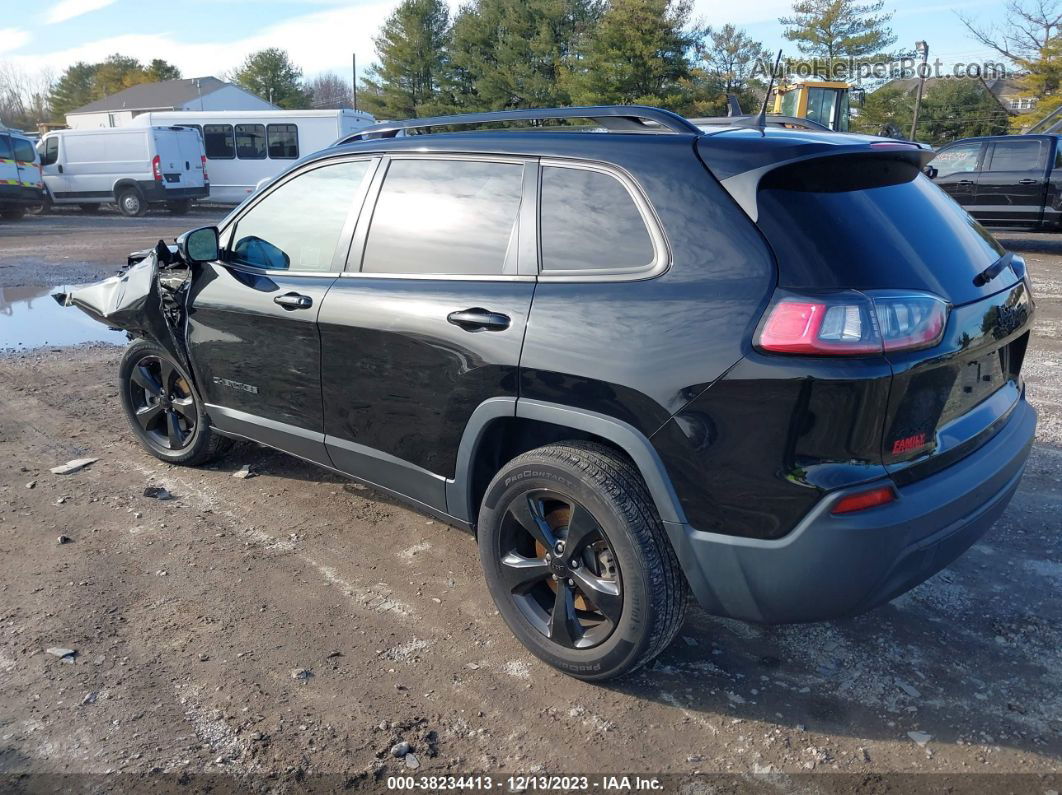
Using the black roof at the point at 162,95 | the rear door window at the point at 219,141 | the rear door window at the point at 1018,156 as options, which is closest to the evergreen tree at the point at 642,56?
the rear door window at the point at 219,141

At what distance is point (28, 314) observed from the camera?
9.41m

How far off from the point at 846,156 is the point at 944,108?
43.3 m

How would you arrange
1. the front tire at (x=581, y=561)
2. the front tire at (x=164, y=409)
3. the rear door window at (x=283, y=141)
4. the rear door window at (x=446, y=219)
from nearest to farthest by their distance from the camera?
the front tire at (x=581, y=561)
the rear door window at (x=446, y=219)
the front tire at (x=164, y=409)
the rear door window at (x=283, y=141)

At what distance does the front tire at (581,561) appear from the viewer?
2.54 metres

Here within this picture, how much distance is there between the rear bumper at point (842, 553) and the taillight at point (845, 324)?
1.29 feet

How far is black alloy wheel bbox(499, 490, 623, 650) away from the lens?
2674 mm

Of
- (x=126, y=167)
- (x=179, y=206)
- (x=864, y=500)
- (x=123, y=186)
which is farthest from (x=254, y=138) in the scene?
(x=864, y=500)

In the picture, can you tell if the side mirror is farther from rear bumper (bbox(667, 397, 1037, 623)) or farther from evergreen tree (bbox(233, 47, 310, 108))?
evergreen tree (bbox(233, 47, 310, 108))

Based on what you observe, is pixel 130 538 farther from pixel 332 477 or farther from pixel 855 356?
pixel 855 356

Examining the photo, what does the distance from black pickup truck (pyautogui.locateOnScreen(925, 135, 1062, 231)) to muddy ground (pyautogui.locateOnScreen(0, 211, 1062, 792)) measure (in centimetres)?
1163

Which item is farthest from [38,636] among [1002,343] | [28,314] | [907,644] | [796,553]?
[28,314]

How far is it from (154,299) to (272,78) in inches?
2502

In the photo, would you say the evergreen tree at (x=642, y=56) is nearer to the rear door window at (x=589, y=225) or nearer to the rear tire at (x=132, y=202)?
the rear tire at (x=132, y=202)

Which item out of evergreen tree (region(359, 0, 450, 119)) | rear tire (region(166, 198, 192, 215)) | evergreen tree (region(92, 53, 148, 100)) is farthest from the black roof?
rear tire (region(166, 198, 192, 215))
